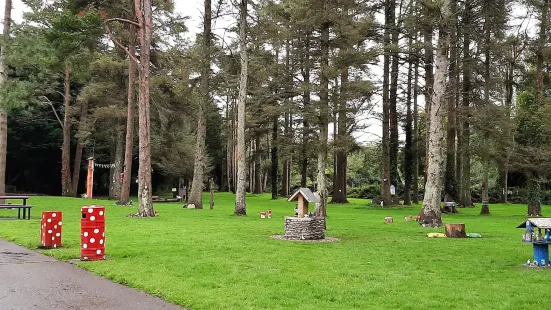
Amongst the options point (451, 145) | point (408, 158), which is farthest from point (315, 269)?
point (408, 158)

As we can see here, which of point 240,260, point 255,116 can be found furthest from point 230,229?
point 255,116

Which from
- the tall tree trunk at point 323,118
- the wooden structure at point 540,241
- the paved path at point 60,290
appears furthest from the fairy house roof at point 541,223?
the tall tree trunk at point 323,118

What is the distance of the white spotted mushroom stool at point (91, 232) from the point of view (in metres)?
9.45

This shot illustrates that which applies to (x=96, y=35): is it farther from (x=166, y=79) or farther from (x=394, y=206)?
(x=394, y=206)

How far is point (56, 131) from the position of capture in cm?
4272

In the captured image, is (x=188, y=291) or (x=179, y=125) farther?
(x=179, y=125)

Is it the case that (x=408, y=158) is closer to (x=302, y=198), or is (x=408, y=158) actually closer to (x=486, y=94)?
(x=486, y=94)

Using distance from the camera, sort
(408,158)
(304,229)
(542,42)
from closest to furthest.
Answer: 1. (304,229)
2. (542,42)
3. (408,158)

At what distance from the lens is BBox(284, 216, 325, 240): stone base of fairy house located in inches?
532

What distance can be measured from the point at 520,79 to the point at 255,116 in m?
18.0

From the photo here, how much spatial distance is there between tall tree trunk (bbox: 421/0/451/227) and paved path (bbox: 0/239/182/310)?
1221 centimetres

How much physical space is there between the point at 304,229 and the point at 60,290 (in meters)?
7.60

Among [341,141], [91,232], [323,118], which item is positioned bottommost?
[91,232]

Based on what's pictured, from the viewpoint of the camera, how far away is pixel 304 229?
13531 mm
